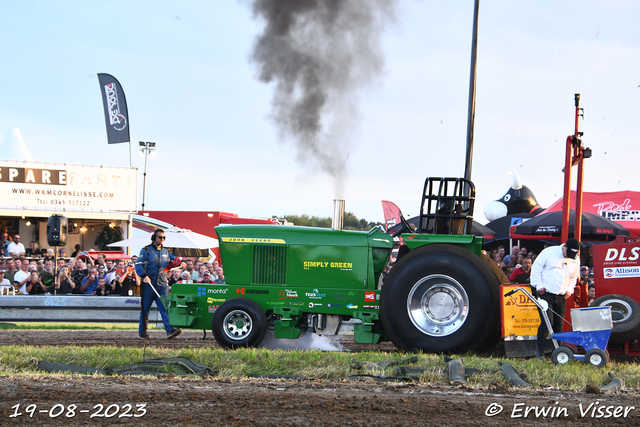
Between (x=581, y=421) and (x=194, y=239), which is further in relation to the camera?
(x=194, y=239)

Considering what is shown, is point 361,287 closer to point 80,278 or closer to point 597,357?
point 597,357

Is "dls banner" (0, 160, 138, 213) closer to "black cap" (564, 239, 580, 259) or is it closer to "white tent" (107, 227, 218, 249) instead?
"white tent" (107, 227, 218, 249)

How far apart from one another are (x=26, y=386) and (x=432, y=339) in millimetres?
4075

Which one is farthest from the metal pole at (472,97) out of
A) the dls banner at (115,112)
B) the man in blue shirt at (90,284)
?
the dls banner at (115,112)

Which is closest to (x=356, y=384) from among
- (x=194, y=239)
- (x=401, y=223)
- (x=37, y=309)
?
(x=401, y=223)

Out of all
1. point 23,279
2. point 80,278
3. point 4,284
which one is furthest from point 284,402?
point 23,279

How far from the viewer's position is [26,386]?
477 cm

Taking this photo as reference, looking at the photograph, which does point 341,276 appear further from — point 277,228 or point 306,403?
point 306,403

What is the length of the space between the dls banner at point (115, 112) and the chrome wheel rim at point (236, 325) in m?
20.9

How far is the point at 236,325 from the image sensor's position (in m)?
7.59

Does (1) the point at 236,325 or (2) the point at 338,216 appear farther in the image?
(2) the point at 338,216

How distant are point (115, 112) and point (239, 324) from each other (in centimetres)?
2159

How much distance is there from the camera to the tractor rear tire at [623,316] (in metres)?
7.50

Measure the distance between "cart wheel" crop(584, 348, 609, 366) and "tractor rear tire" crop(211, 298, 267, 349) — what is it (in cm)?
363
